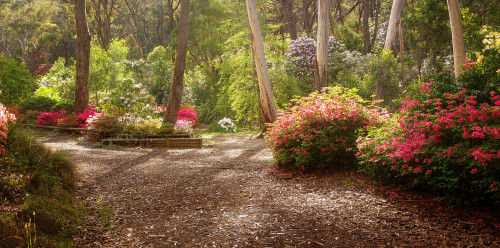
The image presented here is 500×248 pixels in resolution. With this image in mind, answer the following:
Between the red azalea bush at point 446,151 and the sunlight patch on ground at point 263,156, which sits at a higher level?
the red azalea bush at point 446,151

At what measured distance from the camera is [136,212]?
13.8 ft

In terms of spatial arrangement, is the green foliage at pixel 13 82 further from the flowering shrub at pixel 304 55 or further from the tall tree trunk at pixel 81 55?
the flowering shrub at pixel 304 55

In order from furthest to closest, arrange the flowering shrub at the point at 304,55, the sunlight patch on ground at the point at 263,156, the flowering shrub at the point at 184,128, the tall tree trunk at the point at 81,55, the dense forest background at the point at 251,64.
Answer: the flowering shrub at the point at 304,55 → the dense forest background at the point at 251,64 → the tall tree trunk at the point at 81,55 → the flowering shrub at the point at 184,128 → the sunlight patch on ground at the point at 263,156

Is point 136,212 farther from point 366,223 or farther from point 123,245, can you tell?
point 366,223

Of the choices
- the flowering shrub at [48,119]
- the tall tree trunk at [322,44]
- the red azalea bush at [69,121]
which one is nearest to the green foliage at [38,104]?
the flowering shrub at [48,119]

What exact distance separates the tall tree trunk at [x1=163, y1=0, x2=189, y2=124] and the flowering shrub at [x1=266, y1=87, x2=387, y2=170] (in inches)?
187

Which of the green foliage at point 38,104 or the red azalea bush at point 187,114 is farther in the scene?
the red azalea bush at point 187,114

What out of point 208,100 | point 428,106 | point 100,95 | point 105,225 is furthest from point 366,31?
point 105,225

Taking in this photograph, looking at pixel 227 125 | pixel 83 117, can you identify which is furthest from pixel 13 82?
pixel 227 125

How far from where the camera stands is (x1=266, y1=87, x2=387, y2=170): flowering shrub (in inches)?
228

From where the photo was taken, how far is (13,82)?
48.3 ft

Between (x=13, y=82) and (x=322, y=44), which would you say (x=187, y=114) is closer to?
(x=322, y=44)

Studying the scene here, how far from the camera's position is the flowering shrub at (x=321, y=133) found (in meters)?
5.79

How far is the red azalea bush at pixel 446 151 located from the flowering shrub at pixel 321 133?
741 millimetres
